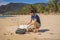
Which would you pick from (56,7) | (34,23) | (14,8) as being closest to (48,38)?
(34,23)

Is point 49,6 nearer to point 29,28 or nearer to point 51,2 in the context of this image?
point 51,2

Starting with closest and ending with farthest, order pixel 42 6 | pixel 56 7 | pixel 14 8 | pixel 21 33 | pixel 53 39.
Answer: pixel 53 39 → pixel 21 33 → pixel 14 8 → pixel 56 7 → pixel 42 6

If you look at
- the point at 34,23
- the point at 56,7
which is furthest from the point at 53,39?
the point at 56,7

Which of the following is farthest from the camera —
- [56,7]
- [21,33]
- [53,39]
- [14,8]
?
[56,7]

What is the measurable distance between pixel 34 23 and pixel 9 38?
1276 millimetres

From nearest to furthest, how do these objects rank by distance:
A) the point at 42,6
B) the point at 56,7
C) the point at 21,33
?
the point at 21,33, the point at 56,7, the point at 42,6

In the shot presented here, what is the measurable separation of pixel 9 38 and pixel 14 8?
2715 cm

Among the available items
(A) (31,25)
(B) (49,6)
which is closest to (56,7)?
(B) (49,6)

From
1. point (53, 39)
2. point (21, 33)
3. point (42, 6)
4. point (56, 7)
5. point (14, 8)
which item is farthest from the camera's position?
point (42, 6)

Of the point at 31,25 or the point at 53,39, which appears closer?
the point at 53,39

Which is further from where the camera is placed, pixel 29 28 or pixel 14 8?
pixel 14 8

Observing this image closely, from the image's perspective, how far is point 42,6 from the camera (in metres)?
41.7

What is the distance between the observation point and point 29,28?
7305mm

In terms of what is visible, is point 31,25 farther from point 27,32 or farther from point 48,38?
point 48,38
